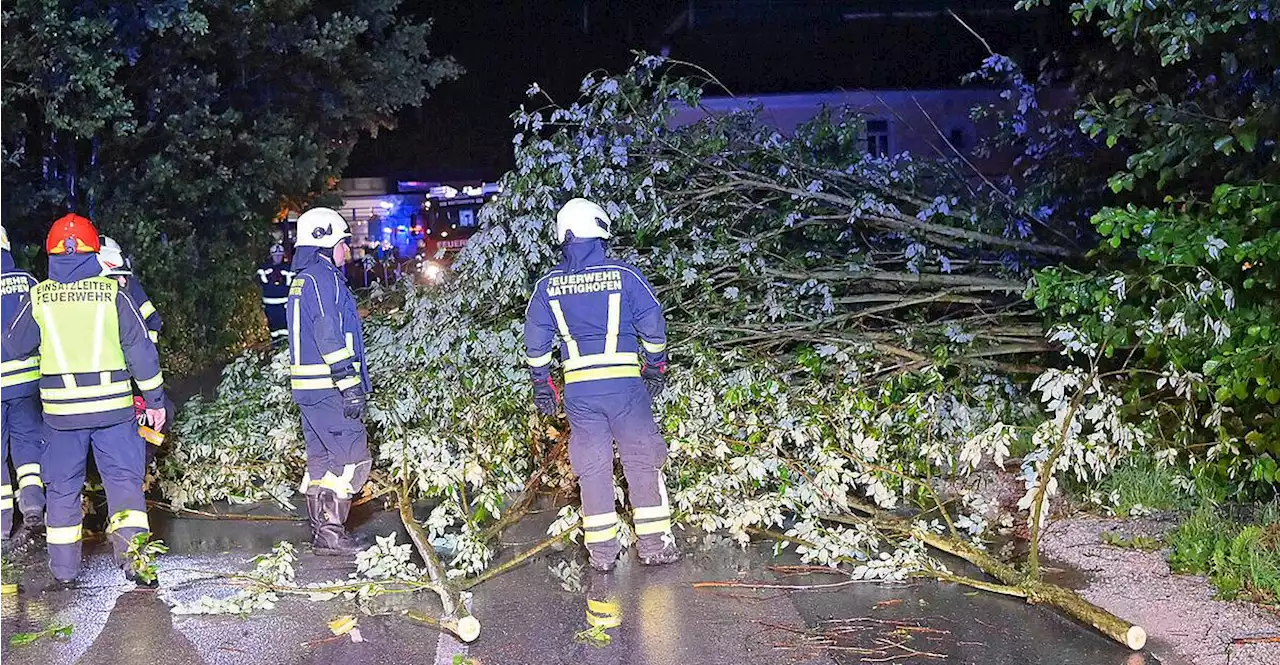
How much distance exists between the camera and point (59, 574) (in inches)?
225

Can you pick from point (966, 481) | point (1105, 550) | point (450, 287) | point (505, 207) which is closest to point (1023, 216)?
point (966, 481)

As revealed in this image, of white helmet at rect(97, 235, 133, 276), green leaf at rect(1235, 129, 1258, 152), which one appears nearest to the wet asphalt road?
white helmet at rect(97, 235, 133, 276)

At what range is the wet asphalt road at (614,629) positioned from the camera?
4566 millimetres

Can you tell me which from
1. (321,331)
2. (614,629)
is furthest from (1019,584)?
(321,331)

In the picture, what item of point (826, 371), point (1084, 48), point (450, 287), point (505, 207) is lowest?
point (826, 371)

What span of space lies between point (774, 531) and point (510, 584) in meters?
1.47

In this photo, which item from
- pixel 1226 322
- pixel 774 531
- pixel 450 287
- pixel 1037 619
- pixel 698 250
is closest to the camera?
pixel 1037 619

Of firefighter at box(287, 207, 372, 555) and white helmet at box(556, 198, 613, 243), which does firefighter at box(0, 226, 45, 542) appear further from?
white helmet at box(556, 198, 613, 243)

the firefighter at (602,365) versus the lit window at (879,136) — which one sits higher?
the lit window at (879,136)

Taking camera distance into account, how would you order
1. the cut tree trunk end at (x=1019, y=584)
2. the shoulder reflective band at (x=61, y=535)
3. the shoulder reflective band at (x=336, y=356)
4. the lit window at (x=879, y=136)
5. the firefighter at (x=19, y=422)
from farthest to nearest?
the lit window at (x=879, y=136) → the firefighter at (x=19, y=422) → the shoulder reflective band at (x=336, y=356) → the shoulder reflective band at (x=61, y=535) → the cut tree trunk end at (x=1019, y=584)

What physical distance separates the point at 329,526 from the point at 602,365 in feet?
5.97

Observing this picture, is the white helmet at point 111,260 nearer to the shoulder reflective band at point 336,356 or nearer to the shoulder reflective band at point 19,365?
the shoulder reflective band at point 19,365

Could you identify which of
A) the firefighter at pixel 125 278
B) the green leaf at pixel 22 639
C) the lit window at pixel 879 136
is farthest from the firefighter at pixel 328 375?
the lit window at pixel 879 136

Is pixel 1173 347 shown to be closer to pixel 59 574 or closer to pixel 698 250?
pixel 698 250
